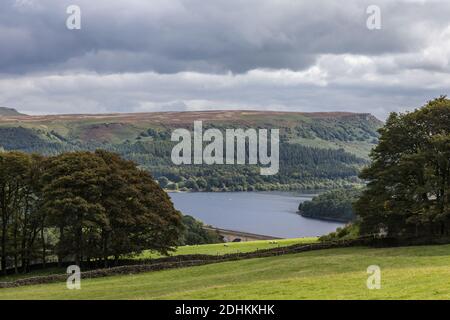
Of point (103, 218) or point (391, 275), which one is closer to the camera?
point (391, 275)

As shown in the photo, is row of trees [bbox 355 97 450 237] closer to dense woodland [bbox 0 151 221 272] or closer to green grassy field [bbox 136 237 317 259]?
green grassy field [bbox 136 237 317 259]

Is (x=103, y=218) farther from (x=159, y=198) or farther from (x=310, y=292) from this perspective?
(x=310, y=292)

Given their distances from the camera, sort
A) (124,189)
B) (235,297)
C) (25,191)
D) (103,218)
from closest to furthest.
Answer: (235,297), (103,218), (124,189), (25,191)

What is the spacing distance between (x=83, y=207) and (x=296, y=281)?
26081 millimetres

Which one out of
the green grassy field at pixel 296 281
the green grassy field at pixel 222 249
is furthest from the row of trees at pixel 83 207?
the green grassy field at pixel 296 281

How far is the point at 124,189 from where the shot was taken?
54031mm

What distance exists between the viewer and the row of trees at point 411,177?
1949 inches

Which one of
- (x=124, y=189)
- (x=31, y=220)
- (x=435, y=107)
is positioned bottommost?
(x=31, y=220)

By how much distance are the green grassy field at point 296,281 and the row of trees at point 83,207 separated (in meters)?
9.23

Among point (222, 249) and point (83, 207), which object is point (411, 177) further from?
point (83, 207)

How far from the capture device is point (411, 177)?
170 ft
